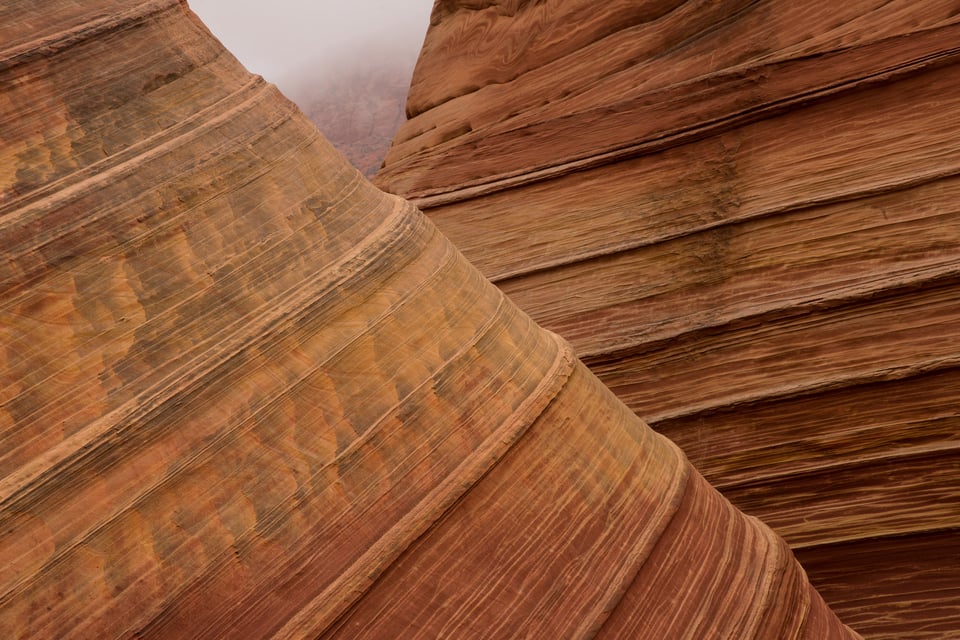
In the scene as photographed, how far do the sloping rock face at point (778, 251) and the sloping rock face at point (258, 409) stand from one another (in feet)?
2.02

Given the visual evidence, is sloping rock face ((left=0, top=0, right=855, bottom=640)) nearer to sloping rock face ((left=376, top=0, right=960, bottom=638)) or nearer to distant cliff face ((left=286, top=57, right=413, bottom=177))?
sloping rock face ((left=376, top=0, right=960, bottom=638))

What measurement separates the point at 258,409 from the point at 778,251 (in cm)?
113

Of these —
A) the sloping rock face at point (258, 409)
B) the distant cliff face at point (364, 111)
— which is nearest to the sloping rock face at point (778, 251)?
the sloping rock face at point (258, 409)

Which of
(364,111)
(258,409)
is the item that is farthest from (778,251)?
(364,111)

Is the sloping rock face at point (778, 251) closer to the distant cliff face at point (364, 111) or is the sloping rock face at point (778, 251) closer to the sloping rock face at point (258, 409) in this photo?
the sloping rock face at point (258, 409)

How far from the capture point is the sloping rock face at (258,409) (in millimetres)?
751

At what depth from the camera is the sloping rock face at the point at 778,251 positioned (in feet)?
4.91

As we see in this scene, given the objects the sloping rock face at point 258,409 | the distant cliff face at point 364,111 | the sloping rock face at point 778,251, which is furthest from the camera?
the distant cliff face at point 364,111

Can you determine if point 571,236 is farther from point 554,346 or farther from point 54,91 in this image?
point 54,91

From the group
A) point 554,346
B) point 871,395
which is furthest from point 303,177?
point 871,395

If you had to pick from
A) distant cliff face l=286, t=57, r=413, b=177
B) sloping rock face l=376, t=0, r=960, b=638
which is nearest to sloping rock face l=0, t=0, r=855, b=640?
sloping rock face l=376, t=0, r=960, b=638

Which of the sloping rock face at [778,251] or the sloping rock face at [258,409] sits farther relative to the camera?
the sloping rock face at [778,251]

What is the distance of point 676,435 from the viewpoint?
5.57ft

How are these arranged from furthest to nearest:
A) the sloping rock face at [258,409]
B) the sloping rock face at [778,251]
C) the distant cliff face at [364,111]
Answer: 1. the distant cliff face at [364,111]
2. the sloping rock face at [778,251]
3. the sloping rock face at [258,409]
